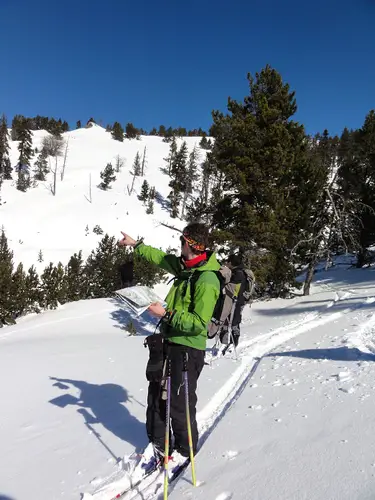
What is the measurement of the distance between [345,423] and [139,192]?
6751 centimetres

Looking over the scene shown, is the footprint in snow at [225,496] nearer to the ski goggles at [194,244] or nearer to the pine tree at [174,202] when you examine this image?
the ski goggles at [194,244]

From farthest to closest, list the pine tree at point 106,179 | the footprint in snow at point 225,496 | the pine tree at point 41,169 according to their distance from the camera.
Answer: the pine tree at point 106,179 → the pine tree at point 41,169 → the footprint in snow at point 225,496

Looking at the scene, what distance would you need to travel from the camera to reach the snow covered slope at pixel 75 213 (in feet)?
153

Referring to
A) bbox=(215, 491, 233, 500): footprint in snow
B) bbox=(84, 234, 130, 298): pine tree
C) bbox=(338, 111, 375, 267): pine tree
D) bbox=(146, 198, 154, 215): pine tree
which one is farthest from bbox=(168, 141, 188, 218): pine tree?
bbox=(215, 491, 233, 500): footprint in snow

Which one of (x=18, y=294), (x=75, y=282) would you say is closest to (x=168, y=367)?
(x=18, y=294)

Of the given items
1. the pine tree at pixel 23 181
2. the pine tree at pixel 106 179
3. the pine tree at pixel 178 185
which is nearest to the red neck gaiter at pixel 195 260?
the pine tree at pixel 178 185

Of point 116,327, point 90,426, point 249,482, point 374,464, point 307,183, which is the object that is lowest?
point 116,327

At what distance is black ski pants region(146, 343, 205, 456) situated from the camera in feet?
11.0

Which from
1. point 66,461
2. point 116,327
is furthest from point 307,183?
point 66,461

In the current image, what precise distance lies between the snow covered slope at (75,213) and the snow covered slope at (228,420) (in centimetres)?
3678

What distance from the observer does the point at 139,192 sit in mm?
69125

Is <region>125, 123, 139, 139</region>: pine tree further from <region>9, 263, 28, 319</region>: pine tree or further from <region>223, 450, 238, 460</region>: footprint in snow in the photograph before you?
<region>223, 450, 238, 460</region>: footprint in snow

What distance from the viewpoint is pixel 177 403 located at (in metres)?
3.37

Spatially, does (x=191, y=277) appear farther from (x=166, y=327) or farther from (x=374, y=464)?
(x=374, y=464)
